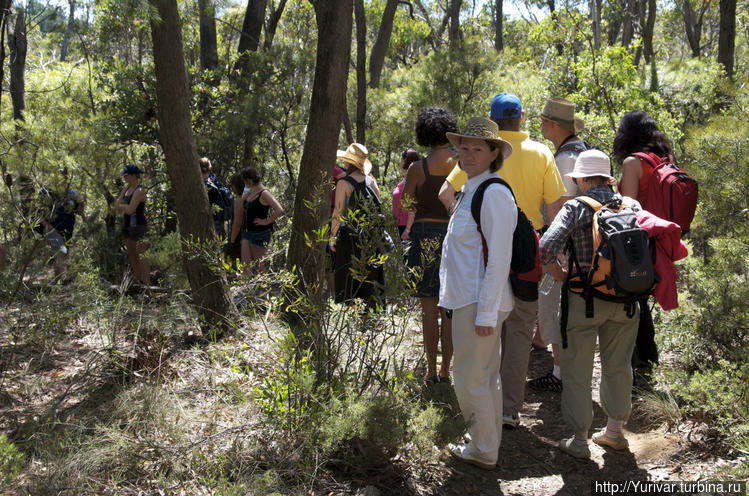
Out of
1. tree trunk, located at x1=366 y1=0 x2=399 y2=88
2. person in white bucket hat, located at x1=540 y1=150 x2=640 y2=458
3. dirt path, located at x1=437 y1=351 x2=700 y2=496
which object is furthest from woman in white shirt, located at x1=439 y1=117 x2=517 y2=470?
tree trunk, located at x1=366 y1=0 x2=399 y2=88

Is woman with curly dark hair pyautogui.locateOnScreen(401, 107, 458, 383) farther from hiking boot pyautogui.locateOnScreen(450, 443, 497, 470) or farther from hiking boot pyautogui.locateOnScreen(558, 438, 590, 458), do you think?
hiking boot pyautogui.locateOnScreen(558, 438, 590, 458)

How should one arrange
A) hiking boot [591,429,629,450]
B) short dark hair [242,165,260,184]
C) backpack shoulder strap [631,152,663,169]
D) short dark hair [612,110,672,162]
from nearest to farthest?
hiking boot [591,429,629,450], backpack shoulder strap [631,152,663,169], short dark hair [612,110,672,162], short dark hair [242,165,260,184]

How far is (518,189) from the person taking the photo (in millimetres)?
4184

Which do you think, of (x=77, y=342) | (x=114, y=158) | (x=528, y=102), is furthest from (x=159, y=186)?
(x=528, y=102)

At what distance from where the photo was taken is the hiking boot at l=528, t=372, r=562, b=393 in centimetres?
482

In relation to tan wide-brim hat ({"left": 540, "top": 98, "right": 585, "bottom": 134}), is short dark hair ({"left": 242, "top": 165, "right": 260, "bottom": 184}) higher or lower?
lower

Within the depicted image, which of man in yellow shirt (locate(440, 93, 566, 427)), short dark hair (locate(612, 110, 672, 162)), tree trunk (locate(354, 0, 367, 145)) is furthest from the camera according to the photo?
tree trunk (locate(354, 0, 367, 145))

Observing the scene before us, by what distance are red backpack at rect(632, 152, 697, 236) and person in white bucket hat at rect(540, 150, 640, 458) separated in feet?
2.29

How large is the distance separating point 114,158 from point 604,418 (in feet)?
22.3

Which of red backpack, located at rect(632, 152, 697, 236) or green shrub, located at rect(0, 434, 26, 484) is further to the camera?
red backpack, located at rect(632, 152, 697, 236)

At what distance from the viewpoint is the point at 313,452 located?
10.7 ft

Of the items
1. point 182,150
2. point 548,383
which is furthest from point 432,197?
point 182,150

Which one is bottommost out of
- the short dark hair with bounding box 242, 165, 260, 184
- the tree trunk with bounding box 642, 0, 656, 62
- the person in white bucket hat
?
the person in white bucket hat

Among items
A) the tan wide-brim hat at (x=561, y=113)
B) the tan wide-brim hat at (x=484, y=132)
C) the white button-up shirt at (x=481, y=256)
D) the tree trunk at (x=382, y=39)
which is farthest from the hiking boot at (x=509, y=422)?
the tree trunk at (x=382, y=39)
